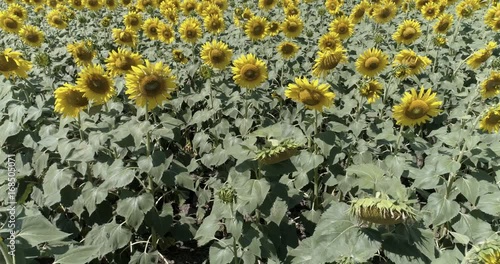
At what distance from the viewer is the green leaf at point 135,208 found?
9.74 ft

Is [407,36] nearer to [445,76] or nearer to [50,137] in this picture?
[445,76]

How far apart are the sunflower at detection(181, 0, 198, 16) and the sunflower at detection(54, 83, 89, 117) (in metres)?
3.89

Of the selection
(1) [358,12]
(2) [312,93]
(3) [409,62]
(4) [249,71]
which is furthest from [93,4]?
(3) [409,62]

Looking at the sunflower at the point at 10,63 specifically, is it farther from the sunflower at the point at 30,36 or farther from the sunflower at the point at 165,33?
the sunflower at the point at 165,33

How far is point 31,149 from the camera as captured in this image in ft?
11.8

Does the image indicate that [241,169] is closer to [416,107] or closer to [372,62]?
[416,107]

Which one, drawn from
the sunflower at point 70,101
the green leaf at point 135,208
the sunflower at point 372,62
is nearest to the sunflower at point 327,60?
the sunflower at point 372,62

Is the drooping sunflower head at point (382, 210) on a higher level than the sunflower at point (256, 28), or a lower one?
higher

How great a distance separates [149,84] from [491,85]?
3.21 meters

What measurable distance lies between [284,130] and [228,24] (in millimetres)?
4376

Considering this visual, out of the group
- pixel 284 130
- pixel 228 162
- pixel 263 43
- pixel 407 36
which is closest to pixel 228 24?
pixel 263 43

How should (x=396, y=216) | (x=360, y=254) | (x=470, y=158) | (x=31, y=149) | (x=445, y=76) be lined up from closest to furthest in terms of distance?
1. (x=396, y=216)
2. (x=360, y=254)
3. (x=470, y=158)
4. (x=31, y=149)
5. (x=445, y=76)

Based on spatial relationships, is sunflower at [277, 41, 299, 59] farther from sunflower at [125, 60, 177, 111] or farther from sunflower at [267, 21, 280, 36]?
sunflower at [125, 60, 177, 111]

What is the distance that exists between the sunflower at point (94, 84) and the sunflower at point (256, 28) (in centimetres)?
266
